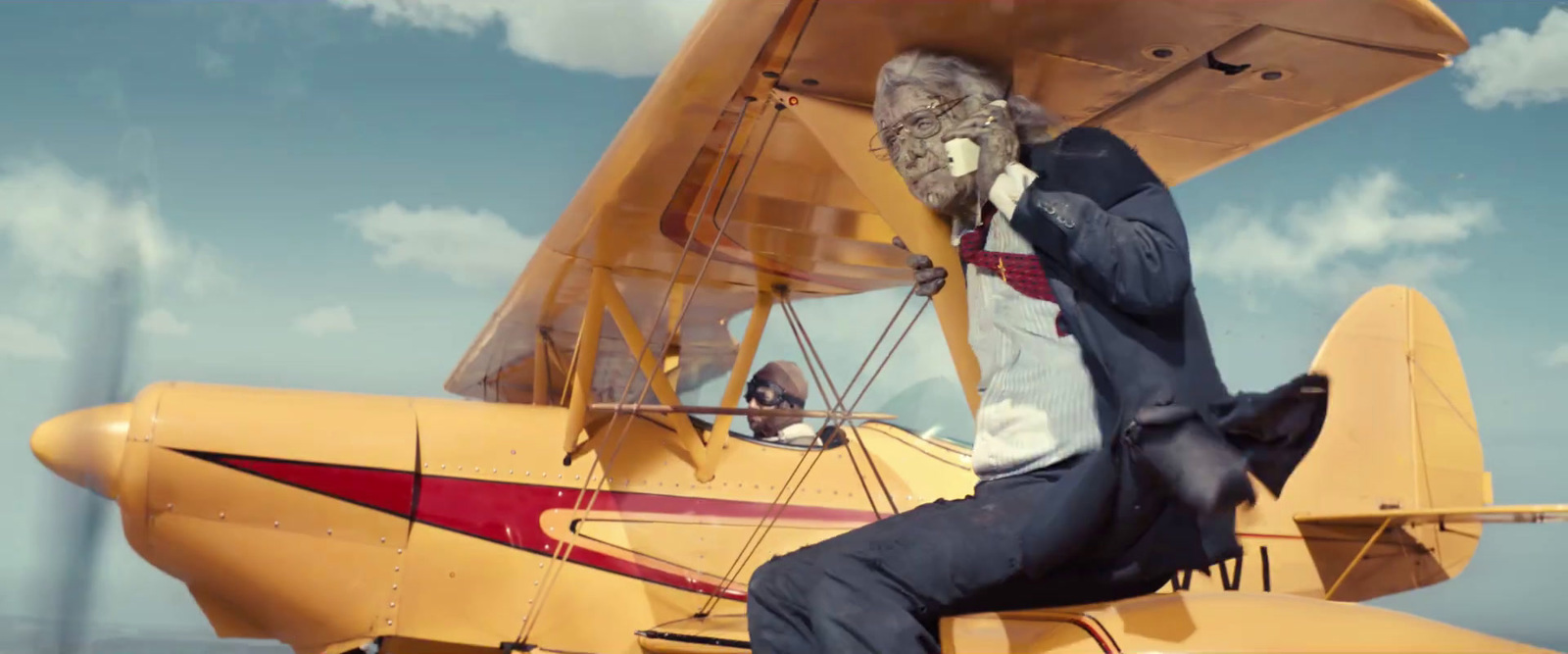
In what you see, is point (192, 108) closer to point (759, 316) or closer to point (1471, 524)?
point (759, 316)

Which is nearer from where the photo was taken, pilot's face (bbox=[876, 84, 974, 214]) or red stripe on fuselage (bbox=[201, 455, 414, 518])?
pilot's face (bbox=[876, 84, 974, 214])

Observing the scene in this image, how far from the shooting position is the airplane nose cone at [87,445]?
2836mm

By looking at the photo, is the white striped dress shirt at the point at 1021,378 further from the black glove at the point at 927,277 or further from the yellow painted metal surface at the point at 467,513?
the yellow painted metal surface at the point at 467,513

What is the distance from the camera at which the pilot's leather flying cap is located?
425cm

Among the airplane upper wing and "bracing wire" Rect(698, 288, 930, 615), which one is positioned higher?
the airplane upper wing

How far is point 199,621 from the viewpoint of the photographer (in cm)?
336

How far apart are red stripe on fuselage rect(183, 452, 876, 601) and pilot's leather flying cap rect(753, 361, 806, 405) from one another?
70 cm

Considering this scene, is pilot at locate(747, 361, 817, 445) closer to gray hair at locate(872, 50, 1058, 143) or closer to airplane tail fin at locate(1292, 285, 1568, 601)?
airplane tail fin at locate(1292, 285, 1568, 601)

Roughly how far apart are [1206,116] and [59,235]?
2857 mm

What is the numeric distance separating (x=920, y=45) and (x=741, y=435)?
220 centimetres

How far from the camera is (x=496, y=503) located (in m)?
3.33

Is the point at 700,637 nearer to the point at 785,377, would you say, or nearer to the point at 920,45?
the point at 920,45

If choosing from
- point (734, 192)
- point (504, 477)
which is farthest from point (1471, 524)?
point (504, 477)

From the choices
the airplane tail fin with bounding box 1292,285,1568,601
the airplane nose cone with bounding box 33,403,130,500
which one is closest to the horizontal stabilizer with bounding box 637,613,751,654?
the airplane nose cone with bounding box 33,403,130,500
